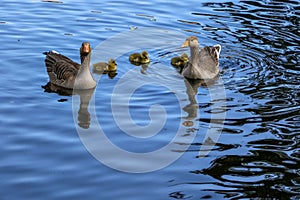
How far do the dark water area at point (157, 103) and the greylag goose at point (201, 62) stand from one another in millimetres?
280

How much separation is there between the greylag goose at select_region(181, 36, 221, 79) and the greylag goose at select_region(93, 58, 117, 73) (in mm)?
1534

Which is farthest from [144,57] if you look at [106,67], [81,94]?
[81,94]

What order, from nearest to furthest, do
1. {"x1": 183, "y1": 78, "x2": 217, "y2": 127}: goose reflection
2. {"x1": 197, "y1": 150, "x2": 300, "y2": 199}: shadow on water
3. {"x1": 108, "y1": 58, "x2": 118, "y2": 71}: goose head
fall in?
{"x1": 197, "y1": 150, "x2": 300, "y2": 199}: shadow on water
{"x1": 183, "y1": 78, "x2": 217, "y2": 127}: goose reflection
{"x1": 108, "y1": 58, "x2": 118, "y2": 71}: goose head

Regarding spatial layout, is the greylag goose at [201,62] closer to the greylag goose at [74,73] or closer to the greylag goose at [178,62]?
the greylag goose at [178,62]

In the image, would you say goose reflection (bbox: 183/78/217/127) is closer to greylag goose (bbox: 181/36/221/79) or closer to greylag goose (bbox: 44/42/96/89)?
greylag goose (bbox: 181/36/221/79)

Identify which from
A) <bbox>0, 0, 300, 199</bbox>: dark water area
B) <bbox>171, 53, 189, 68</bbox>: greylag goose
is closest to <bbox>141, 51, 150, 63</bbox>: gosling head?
<bbox>0, 0, 300, 199</bbox>: dark water area

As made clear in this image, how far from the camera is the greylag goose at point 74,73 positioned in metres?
13.3

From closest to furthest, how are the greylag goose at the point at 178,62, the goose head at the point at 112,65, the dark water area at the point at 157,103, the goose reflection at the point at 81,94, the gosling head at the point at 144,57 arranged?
the dark water area at the point at 157,103, the goose reflection at the point at 81,94, the goose head at the point at 112,65, the gosling head at the point at 144,57, the greylag goose at the point at 178,62

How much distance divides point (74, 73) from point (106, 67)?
1047 millimetres

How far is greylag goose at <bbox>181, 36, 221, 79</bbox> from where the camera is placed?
14.4 m

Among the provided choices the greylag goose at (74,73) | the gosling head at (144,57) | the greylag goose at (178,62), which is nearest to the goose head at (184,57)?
the greylag goose at (178,62)

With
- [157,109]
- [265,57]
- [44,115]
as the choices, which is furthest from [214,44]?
[44,115]

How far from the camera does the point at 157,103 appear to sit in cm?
1241

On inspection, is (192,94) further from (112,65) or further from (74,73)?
(74,73)
